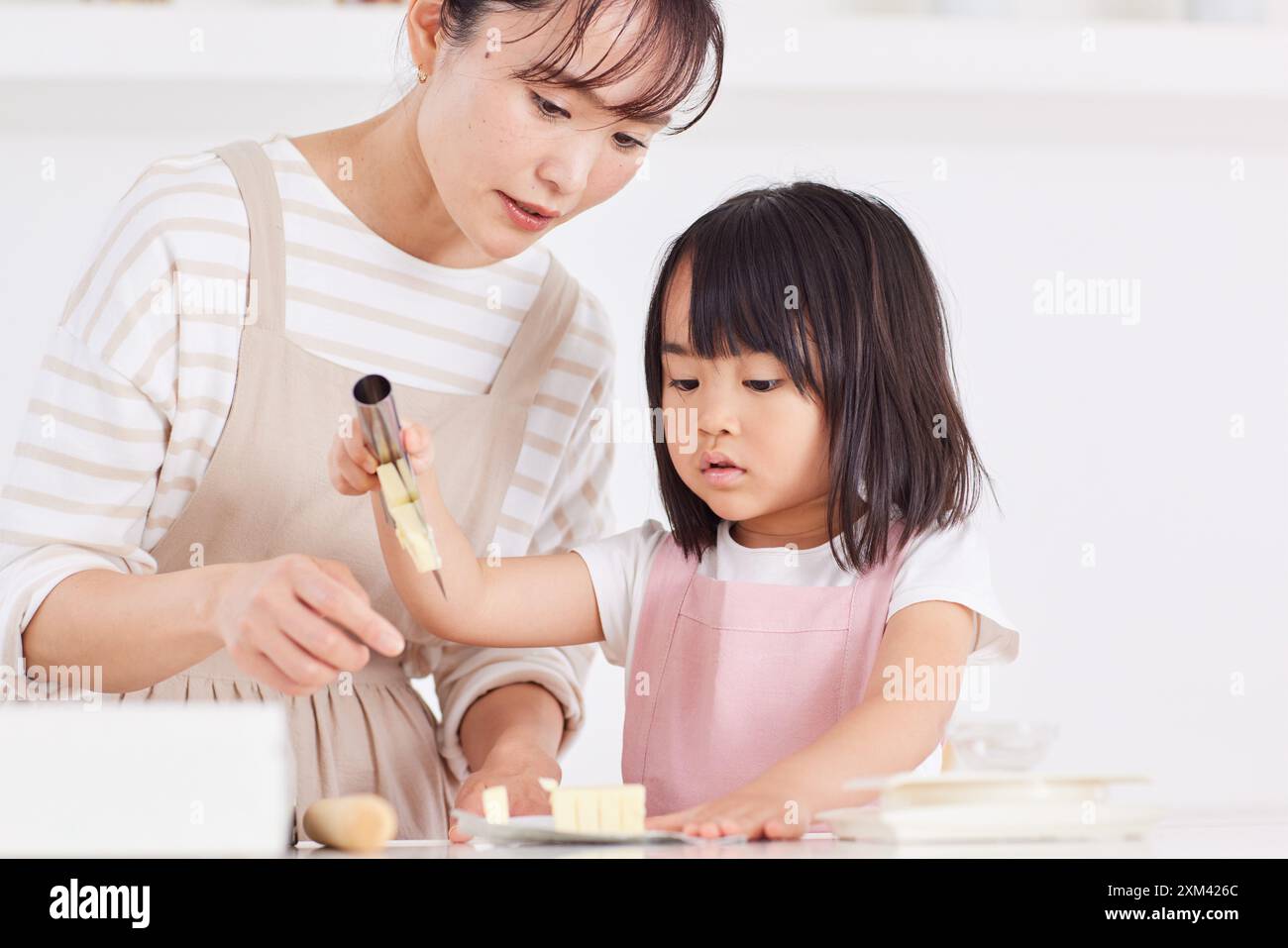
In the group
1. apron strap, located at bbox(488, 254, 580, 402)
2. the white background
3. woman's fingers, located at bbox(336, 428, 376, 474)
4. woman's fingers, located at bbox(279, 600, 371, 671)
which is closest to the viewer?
woman's fingers, located at bbox(279, 600, 371, 671)

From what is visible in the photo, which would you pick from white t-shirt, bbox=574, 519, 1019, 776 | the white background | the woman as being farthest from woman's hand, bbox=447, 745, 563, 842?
the white background

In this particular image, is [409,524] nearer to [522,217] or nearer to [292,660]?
[292,660]

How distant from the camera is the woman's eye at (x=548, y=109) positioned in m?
1.02

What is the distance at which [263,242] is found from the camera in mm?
1162

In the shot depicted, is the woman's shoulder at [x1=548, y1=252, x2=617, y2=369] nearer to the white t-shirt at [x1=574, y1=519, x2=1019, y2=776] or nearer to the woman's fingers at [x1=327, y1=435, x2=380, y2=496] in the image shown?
the white t-shirt at [x1=574, y1=519, x2=1019, y2=776]

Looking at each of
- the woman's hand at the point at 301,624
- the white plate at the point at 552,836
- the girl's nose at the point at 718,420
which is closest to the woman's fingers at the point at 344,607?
the woman's hand at the point at 301,624

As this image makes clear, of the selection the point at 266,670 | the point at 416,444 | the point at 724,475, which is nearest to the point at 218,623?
the point at 266,670

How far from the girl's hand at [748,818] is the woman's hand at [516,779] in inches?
9.7

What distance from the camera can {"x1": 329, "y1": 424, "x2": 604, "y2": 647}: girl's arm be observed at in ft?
3.27

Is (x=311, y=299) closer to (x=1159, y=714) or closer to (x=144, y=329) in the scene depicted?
(x=144, y=329)

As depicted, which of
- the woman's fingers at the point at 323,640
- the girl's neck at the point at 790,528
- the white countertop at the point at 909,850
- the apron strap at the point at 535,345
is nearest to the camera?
the white countertop at the point at 909,850

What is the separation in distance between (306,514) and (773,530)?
402mm

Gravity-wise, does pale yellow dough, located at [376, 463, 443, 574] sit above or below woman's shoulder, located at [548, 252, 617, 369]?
below

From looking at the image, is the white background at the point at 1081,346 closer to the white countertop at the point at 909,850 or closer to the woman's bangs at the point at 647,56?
the woman's bangs at the point at 647,56
